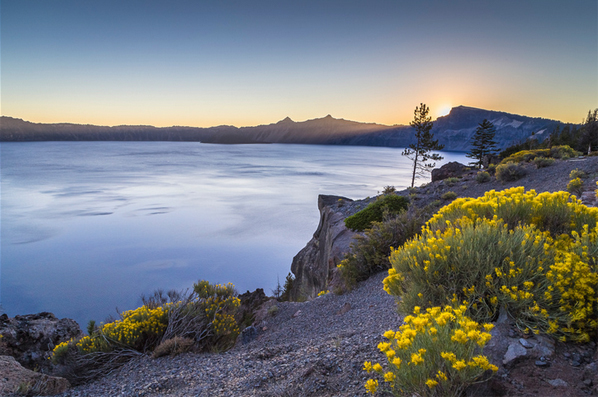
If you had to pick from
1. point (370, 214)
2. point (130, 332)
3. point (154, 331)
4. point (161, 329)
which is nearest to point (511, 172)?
point (370, 214)

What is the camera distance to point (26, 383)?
4.02 meters

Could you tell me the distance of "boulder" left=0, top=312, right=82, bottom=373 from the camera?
6.58m

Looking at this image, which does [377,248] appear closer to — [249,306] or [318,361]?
[249,306]

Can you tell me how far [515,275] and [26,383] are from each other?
582 cm

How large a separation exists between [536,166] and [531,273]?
14835 mm

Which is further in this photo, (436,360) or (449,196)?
(449,196)

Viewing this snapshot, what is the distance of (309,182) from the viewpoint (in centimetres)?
4891

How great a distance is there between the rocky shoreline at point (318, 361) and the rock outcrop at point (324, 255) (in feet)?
9.79

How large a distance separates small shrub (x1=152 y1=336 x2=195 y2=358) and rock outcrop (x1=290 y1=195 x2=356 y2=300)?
5504 millimetres

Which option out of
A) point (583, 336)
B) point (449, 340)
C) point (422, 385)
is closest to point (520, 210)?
point (583, 336)

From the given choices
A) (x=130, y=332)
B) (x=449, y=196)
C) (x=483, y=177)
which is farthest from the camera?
(x=483, y=177)

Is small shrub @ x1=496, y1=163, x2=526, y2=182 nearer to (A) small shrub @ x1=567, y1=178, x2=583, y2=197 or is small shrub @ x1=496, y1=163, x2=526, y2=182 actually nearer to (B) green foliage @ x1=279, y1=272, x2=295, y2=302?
(A) small shrub @ x1=567, y1=178, x2=583, y2=197

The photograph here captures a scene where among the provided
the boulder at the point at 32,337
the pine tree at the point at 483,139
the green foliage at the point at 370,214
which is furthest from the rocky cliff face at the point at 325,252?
the pine tree at the point at 483,139

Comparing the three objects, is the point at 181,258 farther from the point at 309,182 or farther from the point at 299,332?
the point at 309,182
